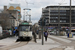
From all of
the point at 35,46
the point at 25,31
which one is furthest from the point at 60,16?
the point at 35,46

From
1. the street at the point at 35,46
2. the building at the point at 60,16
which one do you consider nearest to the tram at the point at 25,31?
the street at the point at 35,46

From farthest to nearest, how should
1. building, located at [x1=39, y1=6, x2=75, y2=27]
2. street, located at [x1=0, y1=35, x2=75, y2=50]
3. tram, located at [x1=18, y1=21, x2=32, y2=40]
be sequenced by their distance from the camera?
building, located at [x1=39, y1=6, x2=75, y2=27] → tram, located at [x1=18, y1=21, x2=32, y2=40] → street, located at [x1=0, y1=35, x2=75, y2=50]

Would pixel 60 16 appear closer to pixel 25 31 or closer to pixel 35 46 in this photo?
pixel 25 31

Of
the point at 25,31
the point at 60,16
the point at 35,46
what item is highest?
the point at 60,16

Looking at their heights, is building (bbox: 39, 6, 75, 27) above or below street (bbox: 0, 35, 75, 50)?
above

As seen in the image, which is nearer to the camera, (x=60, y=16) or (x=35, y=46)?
(x=35, y=46)

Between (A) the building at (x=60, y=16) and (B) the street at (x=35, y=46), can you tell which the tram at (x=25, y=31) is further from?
(A) the building at (x=60, y=16)

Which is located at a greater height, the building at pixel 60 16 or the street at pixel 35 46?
the building at pixel 60 16

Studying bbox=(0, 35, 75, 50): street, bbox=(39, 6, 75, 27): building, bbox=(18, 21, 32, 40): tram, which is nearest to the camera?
bbox=(0, 35, 75, 50): street

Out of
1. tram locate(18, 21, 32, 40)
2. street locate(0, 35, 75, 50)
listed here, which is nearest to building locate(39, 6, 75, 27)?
tram locate(18, 21, 32, 40)

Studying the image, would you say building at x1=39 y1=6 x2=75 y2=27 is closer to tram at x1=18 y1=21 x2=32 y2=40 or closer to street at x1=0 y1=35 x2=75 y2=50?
tram at x1=18 y1=21 x2=32 y2=40

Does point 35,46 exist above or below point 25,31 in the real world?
below

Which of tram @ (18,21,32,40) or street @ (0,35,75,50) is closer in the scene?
street @ (0,35,75,50)

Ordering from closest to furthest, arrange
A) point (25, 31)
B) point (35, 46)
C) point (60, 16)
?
point (35, 46), point (25, 31), point (60, 16)
